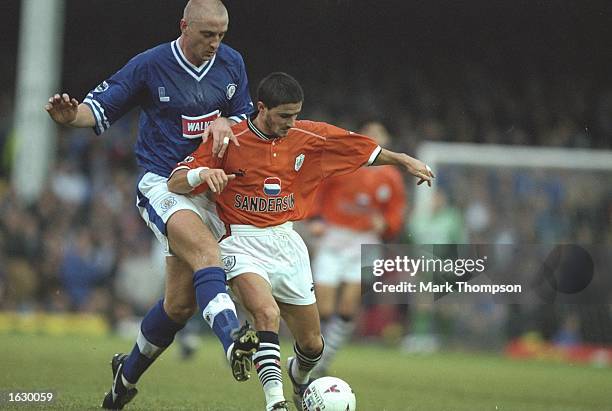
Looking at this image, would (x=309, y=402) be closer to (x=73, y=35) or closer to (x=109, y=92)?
(x=109, y=92)

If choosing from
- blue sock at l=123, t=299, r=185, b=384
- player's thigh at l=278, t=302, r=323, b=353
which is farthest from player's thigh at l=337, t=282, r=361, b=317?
blue sock at l=123, t=299, r=185, b=384

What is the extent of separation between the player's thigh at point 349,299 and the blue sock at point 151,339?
320cm

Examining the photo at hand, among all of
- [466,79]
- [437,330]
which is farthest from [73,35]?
[437,330]

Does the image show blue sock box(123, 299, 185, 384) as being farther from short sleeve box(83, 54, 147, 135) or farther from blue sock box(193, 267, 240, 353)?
short sleeve box(83, 54, 147, 135)

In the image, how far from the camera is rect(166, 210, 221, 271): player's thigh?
5762 millimetres

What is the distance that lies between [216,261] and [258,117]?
0.91 m

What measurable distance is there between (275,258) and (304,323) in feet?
1.38

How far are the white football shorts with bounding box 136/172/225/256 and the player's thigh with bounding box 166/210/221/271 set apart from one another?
0.07 metres

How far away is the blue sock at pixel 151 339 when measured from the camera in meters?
6.32

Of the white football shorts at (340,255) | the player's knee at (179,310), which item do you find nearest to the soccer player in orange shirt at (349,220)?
the white football shorts at (340,255)

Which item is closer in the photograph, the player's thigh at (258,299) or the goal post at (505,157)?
the player's thigh at (258,299)

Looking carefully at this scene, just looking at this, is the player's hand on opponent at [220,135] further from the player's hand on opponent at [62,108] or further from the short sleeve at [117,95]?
the player's hand on opponent at [62,108]

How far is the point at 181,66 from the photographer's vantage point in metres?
6.39

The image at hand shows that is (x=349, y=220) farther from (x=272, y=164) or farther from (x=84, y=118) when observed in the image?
(x=84, y=118)
